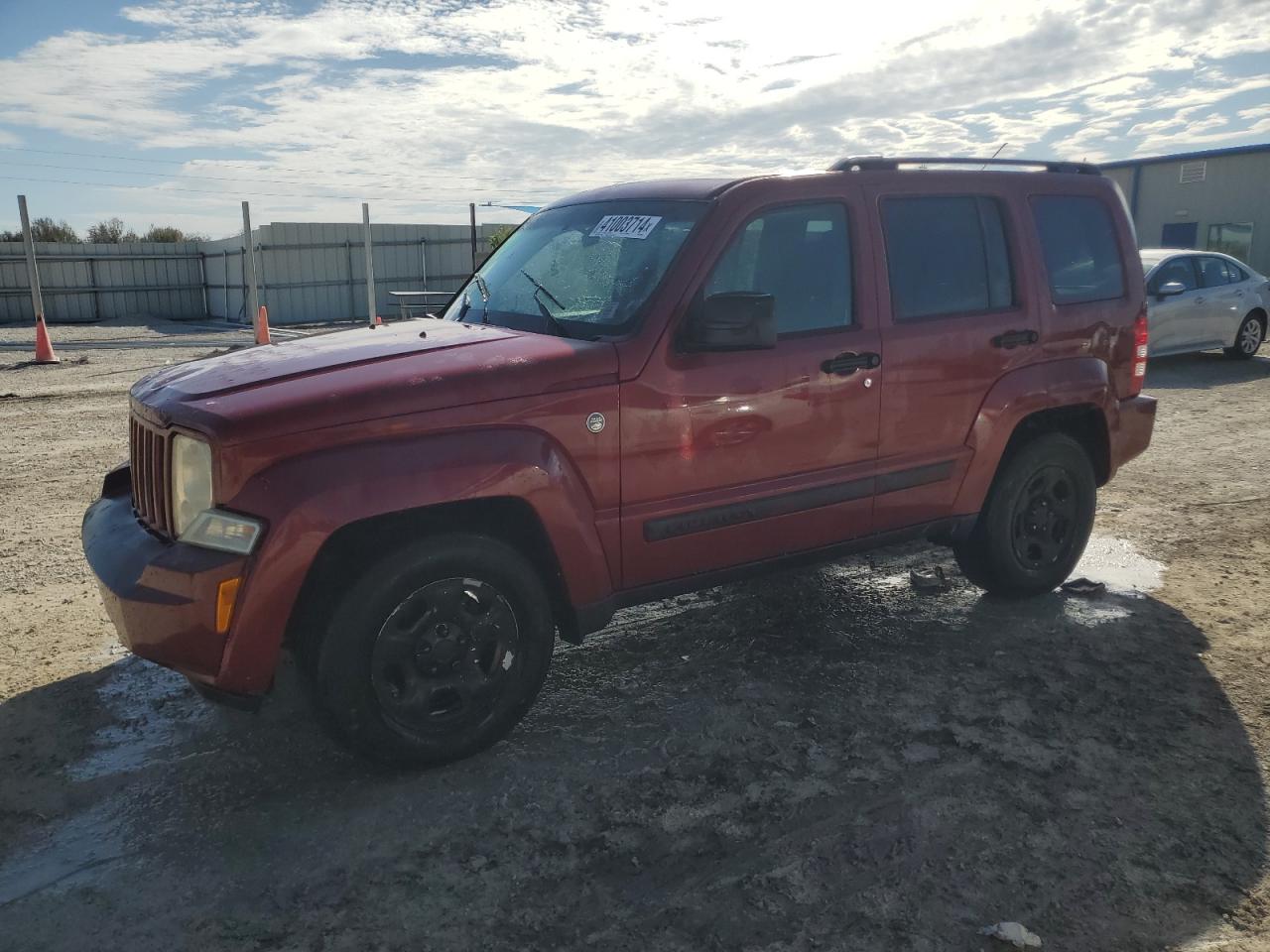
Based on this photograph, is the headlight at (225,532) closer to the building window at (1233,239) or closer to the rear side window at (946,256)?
the rear side window at (946,256)

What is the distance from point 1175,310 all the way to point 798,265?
1076 centimetres

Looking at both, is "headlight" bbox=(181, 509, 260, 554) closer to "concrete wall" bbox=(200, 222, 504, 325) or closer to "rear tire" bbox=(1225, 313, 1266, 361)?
"rear tire" bbox=(1225, 313, 1266, 361)

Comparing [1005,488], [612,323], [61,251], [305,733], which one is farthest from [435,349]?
[61,251]

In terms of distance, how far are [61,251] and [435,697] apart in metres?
29.3

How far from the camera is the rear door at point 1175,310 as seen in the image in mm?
12461

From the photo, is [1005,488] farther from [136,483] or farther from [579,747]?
[136,483]

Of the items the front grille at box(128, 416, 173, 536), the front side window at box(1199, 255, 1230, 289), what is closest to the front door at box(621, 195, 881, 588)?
the front grille at box(128, 416, 173, 536)

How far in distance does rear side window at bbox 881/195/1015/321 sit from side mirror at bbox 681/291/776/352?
89 centimetres

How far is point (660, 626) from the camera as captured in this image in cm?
464

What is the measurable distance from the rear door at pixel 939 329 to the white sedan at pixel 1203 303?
8.94m

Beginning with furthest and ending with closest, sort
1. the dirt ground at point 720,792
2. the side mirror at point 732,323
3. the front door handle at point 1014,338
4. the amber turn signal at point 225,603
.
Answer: the front door handle at point 1014,338, the side mirror at point 732,323, the amber turn signal at point 225,603, the dirt ground at point 720,792

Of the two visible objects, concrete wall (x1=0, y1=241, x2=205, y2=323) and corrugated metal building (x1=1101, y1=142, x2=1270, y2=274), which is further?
concrete wall (x1=0, y1=241, x2=205, y2=323)

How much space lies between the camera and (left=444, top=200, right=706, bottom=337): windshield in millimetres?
3721

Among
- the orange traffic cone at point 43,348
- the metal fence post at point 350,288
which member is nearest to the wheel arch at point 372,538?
the orange traffic cone at point 43,348
